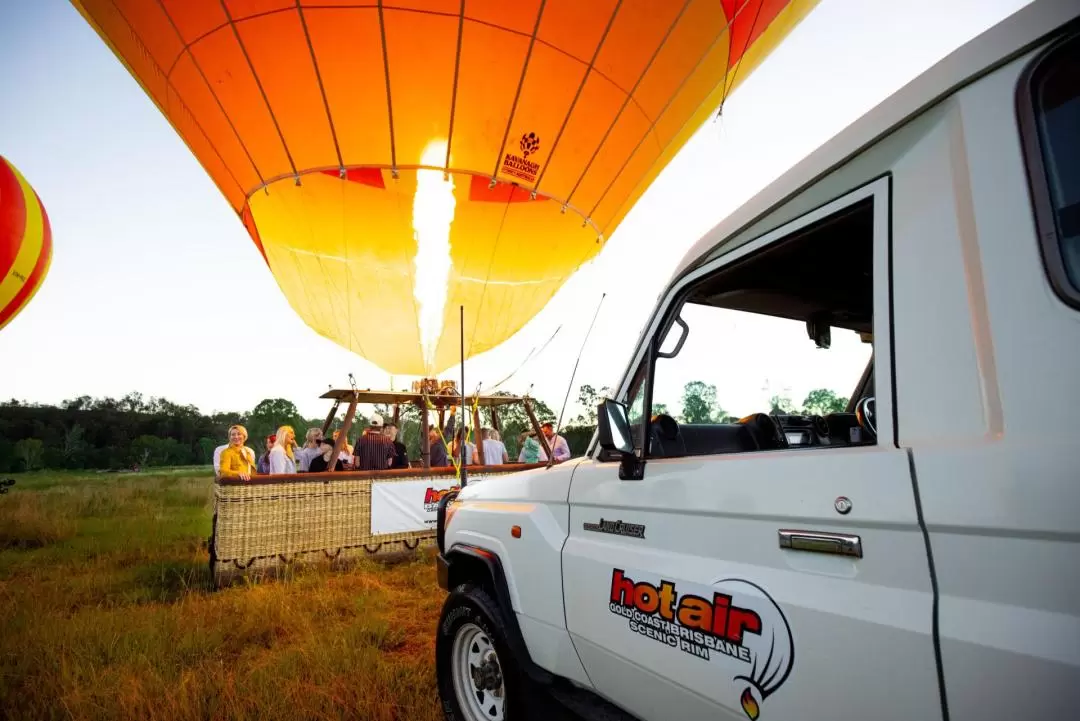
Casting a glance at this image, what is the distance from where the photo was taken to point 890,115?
1265 mm

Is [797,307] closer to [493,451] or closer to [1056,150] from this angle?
[1056,150]

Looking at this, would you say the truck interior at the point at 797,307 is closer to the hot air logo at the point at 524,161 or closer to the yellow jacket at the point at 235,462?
the yellow jacket at the point at 235,462

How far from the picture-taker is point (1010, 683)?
92cm

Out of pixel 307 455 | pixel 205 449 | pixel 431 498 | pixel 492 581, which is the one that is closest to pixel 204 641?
pixel 492 581

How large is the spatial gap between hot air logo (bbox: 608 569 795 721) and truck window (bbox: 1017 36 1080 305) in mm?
922

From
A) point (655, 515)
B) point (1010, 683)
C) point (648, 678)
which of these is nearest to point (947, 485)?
point (1010, 683)

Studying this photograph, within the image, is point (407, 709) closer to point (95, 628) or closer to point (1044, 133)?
point (95, 628)

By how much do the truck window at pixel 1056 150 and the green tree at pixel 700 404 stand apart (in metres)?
1.15

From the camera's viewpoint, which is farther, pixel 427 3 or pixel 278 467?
pixel 278 467

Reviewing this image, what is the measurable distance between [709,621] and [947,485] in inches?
28.5

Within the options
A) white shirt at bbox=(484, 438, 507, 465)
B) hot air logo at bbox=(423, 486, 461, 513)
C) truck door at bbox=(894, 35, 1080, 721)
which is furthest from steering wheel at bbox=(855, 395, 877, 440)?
white shirt at bbox=(484, 438, 507, 465)

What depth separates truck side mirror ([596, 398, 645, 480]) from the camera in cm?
177

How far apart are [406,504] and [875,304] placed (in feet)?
23.0

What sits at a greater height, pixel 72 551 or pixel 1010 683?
pixel 1010 683
